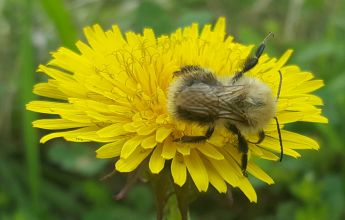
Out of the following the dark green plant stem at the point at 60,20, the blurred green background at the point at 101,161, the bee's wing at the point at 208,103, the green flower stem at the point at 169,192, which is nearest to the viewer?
the bee's wing at the point at 208,103

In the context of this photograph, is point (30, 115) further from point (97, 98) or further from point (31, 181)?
point (97, 98)

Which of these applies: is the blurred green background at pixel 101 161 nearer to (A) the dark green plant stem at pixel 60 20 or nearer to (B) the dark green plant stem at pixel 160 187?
(A) the dark green plant stem at pixel 60 20

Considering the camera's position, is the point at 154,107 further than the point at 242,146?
Yes

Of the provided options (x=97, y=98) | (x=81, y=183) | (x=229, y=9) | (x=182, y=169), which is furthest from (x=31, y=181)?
(x=229, y=9)

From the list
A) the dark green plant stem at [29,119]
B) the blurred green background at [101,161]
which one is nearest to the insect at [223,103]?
the blurred green background at [101,161]

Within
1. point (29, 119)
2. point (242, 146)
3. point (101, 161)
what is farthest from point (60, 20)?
point (242, 146)

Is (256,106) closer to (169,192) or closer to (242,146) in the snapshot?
(242,146)
